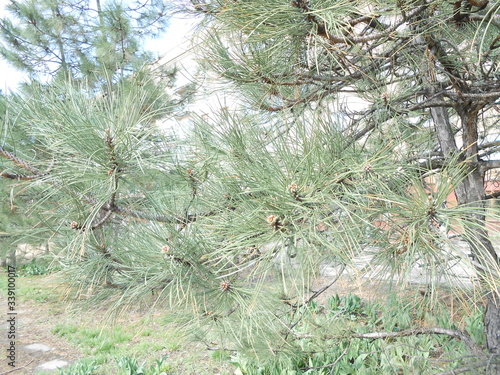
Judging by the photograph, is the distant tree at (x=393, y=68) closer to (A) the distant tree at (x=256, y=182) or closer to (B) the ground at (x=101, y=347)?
(A) the distant tree at (x=256, y=182)

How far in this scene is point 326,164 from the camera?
0.83 metres

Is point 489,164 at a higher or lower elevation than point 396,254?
higher

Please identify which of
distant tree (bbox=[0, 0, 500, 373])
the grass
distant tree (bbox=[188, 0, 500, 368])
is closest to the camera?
distant tree (bbox=[0, 0, 500, 373])

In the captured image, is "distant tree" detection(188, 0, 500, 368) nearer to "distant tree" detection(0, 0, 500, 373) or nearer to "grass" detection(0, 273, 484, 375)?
"distant tree" detection(0, 0, 500, 373)

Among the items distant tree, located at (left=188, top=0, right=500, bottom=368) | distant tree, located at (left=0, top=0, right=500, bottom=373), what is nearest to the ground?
distant tree, located at (left=0, top=0, right=500, bottom=373)

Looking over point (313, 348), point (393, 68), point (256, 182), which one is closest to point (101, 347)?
point (313, 348)

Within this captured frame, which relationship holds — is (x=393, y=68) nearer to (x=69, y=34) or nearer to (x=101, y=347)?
(x=101, y=347)

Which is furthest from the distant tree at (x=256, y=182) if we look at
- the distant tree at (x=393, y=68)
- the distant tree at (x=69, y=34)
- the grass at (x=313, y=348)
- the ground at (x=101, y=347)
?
the distant tree at (x=69, y=34)

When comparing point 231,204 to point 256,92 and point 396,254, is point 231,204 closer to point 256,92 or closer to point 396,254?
point 396,254

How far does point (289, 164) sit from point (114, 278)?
0.74m

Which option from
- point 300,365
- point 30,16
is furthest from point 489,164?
point 30,16

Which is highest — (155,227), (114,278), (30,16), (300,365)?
(30,16)

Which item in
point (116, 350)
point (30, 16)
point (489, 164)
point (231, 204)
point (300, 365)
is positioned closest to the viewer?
point (231, 204)

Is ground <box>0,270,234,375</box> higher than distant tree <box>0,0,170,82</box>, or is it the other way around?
distant tree <box>0,0,170,82</box>
